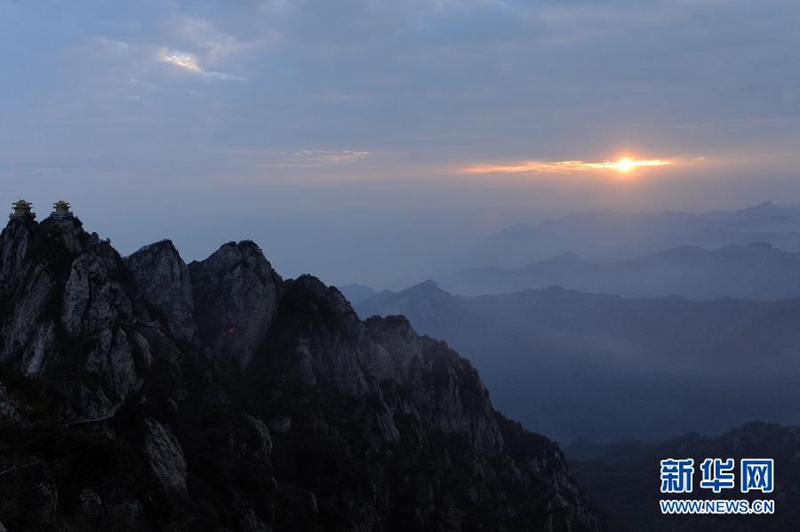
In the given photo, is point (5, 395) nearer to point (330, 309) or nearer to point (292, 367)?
point (292, 367)

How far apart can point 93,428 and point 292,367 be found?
40.1 meters

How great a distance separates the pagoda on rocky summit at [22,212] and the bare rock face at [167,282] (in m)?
16.8

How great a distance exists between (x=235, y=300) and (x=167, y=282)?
902 centimetres

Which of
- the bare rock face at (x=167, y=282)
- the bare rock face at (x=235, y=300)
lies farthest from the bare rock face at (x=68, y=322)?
the bare rock face at (x=235, y=300)

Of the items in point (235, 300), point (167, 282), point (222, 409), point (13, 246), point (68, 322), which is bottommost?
point (222, 409)

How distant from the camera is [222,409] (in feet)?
204

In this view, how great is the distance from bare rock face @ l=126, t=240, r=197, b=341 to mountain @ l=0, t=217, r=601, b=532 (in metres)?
0.25

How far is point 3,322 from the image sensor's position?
59656 mm

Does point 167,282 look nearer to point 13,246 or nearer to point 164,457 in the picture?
point 13,246

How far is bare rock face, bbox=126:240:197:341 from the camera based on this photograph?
8125 centimetres

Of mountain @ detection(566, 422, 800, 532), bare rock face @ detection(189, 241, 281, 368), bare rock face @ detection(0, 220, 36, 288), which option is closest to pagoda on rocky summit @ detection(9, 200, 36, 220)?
bare rock face @ detection(0, 220, 36, 288)

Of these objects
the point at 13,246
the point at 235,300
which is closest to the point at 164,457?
the point at 13,246

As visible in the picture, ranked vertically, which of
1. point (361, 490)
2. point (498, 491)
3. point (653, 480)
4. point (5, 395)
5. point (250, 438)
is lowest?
point (653, 480)

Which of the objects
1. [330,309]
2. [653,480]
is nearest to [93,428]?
[330,309]
